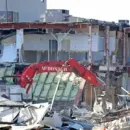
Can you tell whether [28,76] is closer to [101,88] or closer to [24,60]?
[101,88]

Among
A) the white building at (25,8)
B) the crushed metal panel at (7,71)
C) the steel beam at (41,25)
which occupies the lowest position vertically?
the crushed metal panel at (7,71)

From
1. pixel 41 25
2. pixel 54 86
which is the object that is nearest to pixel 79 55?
pixel 41 25

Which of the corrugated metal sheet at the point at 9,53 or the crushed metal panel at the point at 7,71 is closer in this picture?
the crushed metal panel at the point at 7,71

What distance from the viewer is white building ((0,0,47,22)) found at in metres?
49.9

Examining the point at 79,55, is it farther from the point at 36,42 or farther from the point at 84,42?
the point at 36,42

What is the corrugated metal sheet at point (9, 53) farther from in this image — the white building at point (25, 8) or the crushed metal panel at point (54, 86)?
the white building at point (25, 8)

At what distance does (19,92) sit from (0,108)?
8284 mm

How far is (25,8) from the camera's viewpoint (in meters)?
51.6

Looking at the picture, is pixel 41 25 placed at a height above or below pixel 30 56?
above

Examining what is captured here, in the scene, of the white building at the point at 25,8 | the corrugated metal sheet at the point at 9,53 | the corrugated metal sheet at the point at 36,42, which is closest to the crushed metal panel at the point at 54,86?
the corrugated metal sheet at the point at 9,53

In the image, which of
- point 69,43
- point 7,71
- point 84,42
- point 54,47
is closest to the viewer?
point 7,71

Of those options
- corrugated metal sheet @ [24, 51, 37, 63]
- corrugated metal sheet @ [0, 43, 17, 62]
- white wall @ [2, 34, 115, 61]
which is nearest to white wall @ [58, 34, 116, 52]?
white wall @ [2, 34, 115, 61]

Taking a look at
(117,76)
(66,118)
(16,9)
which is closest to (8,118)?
(66,118)

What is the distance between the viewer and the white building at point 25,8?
164ft
